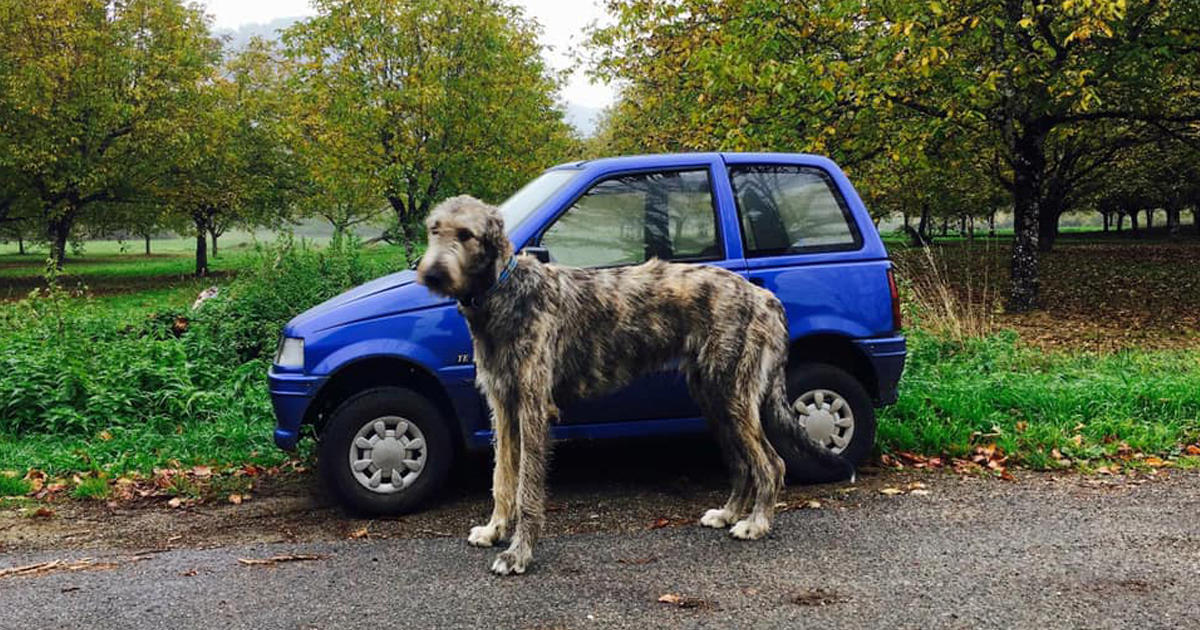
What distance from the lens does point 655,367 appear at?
4926mm

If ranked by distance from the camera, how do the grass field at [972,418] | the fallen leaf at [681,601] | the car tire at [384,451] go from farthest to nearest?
the grass field at [972,418], the car tire at [384,451], the fallen leaf at [681,601]

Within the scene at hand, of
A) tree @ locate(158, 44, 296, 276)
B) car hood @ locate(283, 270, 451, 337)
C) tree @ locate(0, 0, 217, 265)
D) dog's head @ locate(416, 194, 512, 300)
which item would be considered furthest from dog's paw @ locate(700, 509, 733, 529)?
A: tree @ locate(158, 44, 296, 276)

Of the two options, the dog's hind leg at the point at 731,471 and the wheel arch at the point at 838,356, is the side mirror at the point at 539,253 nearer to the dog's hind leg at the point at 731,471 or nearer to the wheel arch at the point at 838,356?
the dog's hind leg at the point at 731,471

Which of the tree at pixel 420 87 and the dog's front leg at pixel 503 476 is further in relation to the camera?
the tree at pixel 420 87

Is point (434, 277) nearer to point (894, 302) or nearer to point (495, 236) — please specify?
point (495, 236)

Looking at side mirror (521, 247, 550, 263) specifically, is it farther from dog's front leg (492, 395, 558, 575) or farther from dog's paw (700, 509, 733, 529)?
dog's paw (700, 509, 733, 529)

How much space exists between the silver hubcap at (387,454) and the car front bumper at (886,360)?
2.93 m

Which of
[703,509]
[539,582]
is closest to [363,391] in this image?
[539,582]

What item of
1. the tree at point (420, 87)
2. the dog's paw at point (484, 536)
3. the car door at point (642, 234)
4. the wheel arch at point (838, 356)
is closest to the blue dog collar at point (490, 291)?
the car door at point (642, 234)

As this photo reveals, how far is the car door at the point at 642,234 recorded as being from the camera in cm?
529

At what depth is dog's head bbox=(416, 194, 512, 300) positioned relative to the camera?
388 centimetres

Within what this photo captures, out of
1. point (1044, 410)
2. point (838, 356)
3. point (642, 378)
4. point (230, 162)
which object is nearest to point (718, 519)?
point (642, 378)

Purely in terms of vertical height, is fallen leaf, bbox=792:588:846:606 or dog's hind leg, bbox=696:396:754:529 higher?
dog's hind leg, bbox=696:396:754:529

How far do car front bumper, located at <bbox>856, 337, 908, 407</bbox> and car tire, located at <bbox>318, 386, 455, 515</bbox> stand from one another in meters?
2.80
